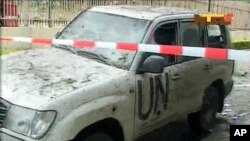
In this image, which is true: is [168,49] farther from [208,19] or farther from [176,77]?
[208,19]

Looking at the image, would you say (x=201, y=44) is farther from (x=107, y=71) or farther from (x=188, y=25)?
(x=107, y=71)

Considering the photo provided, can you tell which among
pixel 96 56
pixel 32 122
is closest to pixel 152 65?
pixel 96 56

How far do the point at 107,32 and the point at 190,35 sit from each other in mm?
1235

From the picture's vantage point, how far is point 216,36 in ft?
22.2

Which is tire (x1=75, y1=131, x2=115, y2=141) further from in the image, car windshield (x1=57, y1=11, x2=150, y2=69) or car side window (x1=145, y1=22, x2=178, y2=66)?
car side window (x1=145, y1=22, x2=178, y2=66)

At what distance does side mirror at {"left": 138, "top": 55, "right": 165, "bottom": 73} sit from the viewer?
15.7ft

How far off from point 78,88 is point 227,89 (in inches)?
137

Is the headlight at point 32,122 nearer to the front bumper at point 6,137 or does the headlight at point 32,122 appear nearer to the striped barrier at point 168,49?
the front bumper at point 6,137

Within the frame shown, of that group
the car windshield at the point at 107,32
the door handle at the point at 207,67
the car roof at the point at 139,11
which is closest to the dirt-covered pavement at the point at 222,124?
the door handle at the point at 207,67

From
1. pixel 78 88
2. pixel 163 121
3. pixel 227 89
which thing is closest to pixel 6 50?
pixel 227 89

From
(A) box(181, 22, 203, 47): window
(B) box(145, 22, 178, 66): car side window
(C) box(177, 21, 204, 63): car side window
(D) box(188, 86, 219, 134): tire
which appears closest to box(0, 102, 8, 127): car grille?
(B) box(145, 22, 178, 66): car side window

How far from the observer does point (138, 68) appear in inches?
192

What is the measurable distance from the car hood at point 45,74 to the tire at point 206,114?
6.99 ft

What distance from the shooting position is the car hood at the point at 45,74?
161 inches
